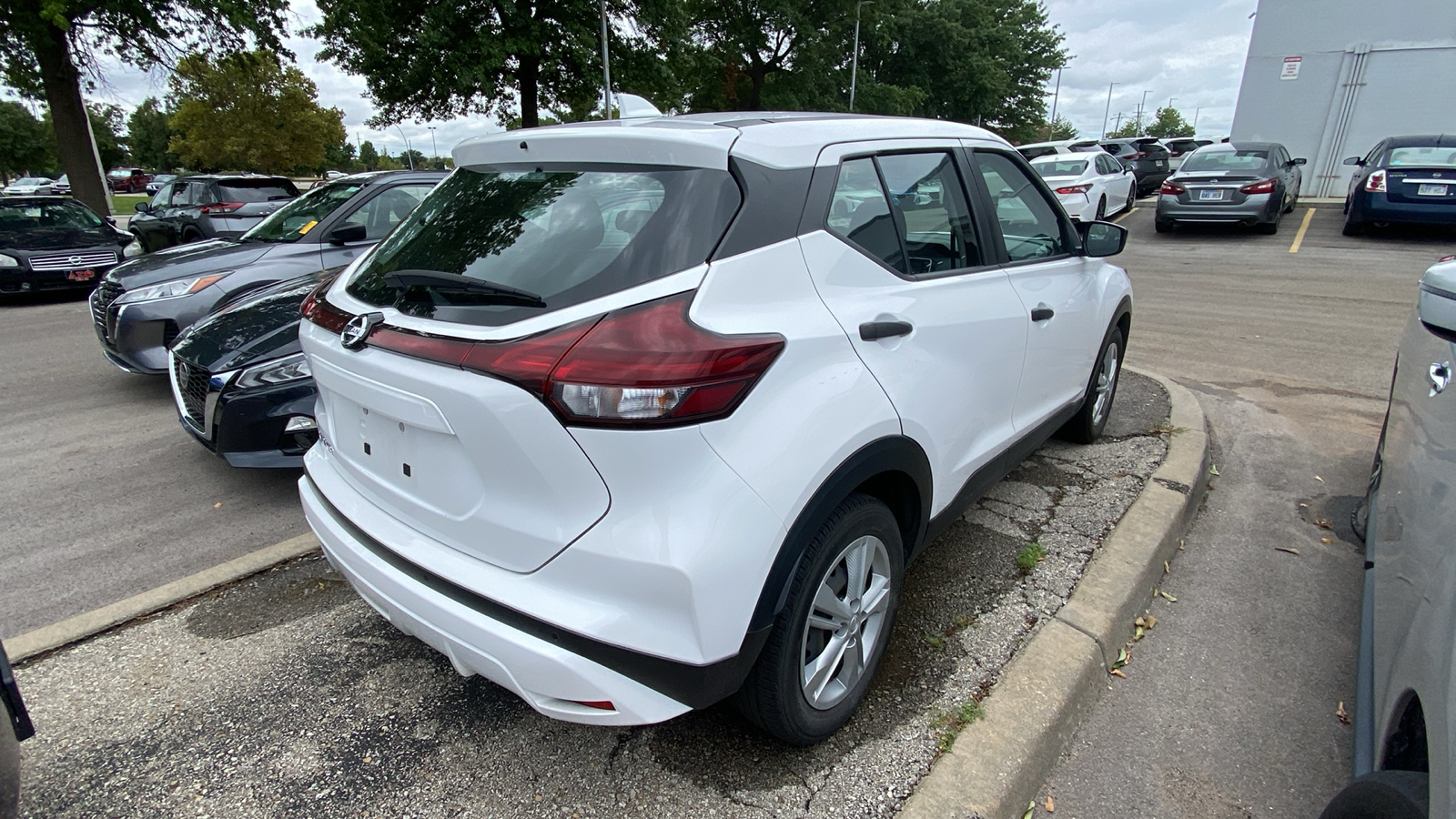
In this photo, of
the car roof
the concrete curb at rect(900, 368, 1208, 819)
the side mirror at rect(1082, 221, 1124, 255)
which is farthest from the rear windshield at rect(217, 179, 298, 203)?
the concrete curb at rect(900, 368, 1208, 819)

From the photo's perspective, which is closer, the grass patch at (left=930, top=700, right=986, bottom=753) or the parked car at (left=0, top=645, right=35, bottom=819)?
the parked car at (left=0, top=645, right=35, bottom=819)

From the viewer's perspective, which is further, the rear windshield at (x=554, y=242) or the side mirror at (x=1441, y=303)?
the side mirror at (x=1441, y=303)

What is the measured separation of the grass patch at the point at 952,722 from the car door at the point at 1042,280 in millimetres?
1196

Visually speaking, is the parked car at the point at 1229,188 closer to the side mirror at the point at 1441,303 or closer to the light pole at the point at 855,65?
the side mirror at the point at 1441,303

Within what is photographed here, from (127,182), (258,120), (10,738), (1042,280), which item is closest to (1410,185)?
(1042,280)

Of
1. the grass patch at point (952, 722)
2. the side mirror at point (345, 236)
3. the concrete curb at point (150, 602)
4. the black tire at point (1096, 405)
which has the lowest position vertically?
the concrete curb at point (150, 602)

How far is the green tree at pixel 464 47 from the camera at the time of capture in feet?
57.3

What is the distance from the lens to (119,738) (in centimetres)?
227

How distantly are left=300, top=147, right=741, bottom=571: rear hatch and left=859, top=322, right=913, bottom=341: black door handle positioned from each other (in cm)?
49

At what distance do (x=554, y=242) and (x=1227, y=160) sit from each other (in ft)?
52.3

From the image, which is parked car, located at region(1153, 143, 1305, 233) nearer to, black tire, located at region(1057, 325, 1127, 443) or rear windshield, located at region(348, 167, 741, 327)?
black tire, located at region(1057, 325, 1127, 443)

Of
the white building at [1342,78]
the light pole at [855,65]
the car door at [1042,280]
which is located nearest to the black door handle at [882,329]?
the car door at [1042,280]

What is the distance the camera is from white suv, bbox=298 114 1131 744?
162cm

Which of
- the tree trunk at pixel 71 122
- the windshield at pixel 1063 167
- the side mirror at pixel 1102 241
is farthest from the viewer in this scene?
the windshield at pixel 1063 167
